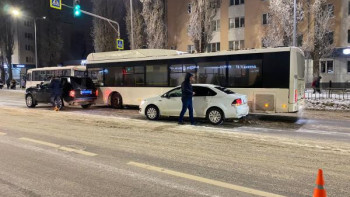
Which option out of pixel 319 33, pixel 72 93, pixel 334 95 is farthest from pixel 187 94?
pixel 319 33

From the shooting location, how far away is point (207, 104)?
11.0m

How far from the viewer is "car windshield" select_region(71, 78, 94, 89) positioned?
16156 mm

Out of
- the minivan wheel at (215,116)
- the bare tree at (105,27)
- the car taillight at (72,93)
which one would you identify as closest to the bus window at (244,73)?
the minivan wheel at (215,116)

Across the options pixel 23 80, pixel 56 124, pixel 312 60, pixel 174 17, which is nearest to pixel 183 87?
pixel 56 124

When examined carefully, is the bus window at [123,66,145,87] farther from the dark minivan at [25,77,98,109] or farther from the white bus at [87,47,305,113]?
the dark minivan at [25,77,98,109]

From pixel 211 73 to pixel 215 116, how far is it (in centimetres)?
288

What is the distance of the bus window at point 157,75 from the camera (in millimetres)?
14445

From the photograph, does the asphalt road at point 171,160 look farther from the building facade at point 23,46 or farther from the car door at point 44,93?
the building facade at point 23,46

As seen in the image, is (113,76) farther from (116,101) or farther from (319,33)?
(319,33)

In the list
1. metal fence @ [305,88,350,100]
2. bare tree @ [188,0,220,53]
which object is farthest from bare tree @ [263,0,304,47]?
metal fence @ [305,88,350,100]

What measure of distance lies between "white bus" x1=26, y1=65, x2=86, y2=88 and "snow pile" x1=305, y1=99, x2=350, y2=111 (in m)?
18.6

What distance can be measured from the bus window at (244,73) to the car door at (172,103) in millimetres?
2544

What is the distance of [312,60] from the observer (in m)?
29.9

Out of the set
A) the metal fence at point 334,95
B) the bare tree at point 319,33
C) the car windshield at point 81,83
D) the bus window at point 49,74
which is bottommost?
the metal fence at point 334,95
